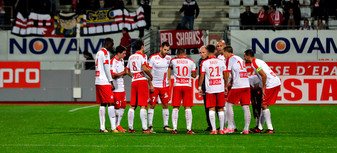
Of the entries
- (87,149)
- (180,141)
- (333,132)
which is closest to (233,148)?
(180,141)

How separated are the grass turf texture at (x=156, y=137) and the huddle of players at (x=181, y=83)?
524 millimetres

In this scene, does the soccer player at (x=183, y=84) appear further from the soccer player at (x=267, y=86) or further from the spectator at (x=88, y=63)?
the spectator at (x=88, y=63)

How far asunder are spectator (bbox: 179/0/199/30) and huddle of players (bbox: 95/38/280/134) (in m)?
12.1

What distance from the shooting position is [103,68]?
12461 mm

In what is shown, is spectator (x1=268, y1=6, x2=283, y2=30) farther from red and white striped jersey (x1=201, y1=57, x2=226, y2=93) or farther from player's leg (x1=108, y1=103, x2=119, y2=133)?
player's leg (x1=108, y1=103, x2=119, y2=133)

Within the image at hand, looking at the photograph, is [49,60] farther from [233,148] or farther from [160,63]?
[233,148]

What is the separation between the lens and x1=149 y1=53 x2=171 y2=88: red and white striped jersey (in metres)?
12.8

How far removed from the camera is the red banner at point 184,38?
23906 millimetres

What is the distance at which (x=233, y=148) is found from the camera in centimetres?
955

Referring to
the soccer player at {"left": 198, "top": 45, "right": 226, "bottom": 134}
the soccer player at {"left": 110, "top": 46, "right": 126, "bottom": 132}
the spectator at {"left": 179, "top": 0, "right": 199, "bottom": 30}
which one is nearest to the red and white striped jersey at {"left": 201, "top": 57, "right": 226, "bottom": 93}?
the soccer player at {"left": 198, "top": 45, "right": 226, "bottom": 134}

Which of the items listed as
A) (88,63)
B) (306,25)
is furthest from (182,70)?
(306,25)

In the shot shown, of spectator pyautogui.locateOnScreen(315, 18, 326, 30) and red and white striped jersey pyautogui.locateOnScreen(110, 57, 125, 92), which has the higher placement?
spectator pyautogui.locateOnScreen(315, 18, 326, 30)

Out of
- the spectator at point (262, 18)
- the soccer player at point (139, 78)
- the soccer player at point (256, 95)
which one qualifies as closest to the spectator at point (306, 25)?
the spectator at point (262, 18)

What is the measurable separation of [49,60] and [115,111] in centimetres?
1258
